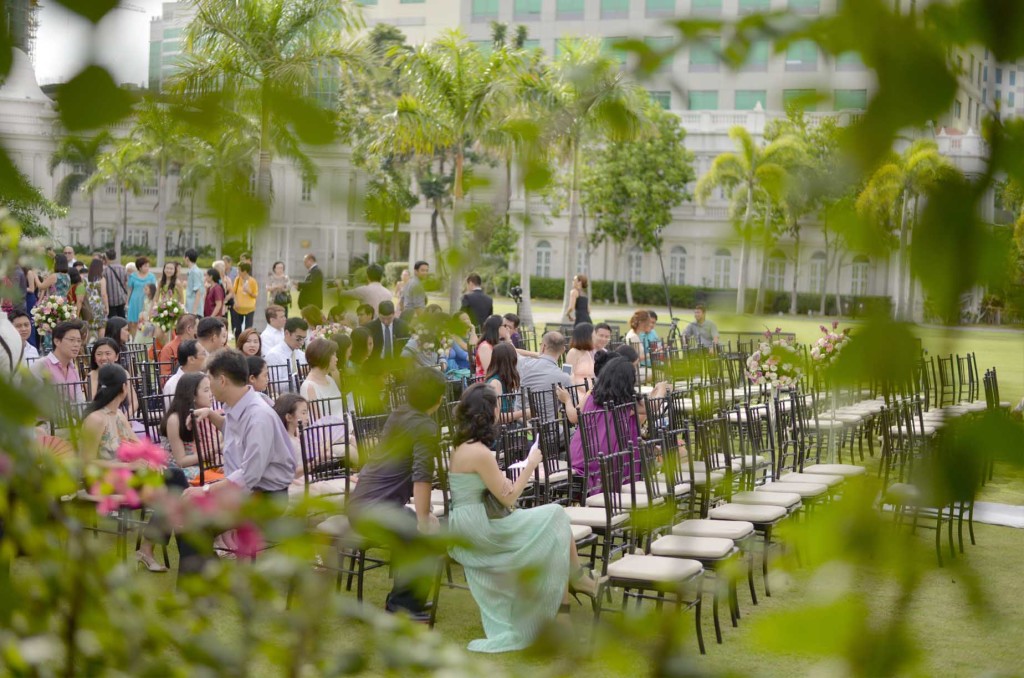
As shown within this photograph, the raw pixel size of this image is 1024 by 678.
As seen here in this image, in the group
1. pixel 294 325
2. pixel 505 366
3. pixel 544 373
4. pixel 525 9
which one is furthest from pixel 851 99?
pixel 294 325

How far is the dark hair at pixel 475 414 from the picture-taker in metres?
6.00

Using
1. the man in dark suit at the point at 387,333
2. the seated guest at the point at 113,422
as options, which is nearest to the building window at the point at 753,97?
the man in dark suit at the point at 387,333

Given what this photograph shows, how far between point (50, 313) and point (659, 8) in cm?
1215

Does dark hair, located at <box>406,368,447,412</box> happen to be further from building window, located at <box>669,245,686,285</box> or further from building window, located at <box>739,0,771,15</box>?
building window, located at <box>669,245,686,285</box>

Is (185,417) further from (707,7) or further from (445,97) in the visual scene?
(707,7)

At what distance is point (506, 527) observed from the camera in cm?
596

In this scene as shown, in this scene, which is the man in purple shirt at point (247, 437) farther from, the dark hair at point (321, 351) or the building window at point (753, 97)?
Result: the building window at point (753, 97)

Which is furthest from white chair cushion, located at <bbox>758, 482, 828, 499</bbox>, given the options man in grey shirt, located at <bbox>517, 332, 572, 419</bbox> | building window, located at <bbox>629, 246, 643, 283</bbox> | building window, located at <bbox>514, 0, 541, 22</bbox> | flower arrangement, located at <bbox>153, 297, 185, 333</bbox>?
building window, located at <bbox>629, 246, 643, 283</bbox>

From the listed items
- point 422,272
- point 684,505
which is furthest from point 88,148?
point 684,505

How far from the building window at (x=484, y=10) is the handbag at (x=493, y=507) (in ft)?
9.45

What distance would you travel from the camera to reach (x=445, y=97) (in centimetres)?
283

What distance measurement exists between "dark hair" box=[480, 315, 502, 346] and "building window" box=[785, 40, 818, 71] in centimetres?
905

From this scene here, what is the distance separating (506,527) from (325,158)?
14.9 ft

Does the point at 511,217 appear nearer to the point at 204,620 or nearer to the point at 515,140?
the point at 515,140
